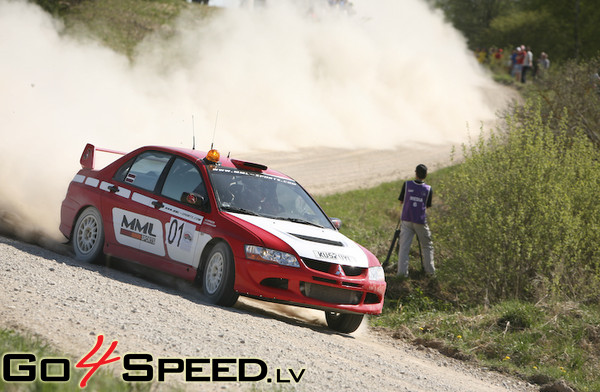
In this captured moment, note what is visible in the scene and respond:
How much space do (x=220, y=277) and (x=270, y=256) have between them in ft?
1.93

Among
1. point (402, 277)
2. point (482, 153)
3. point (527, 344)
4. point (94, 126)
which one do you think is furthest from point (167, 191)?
point (94, 126)

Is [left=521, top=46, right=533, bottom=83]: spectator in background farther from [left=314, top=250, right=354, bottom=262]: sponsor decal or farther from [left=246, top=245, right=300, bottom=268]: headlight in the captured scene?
[left=246, top=245, right=300, bottom=268]: headlight

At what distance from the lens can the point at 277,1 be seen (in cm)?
3603

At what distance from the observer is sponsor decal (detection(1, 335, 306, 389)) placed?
4645 mm

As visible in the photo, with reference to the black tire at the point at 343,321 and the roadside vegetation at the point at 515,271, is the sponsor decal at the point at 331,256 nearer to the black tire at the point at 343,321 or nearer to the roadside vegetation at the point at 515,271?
the black tire at the point at 343,321

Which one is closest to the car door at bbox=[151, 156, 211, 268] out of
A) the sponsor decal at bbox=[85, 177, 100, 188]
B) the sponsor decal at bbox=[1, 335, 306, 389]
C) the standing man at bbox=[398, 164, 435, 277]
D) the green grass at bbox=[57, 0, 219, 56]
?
the sponsor decal at bbox=[85, 177, 100, 188]

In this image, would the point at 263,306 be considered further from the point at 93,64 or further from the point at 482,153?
the point at 93,64

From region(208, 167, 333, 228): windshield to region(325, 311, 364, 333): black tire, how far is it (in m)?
1.04

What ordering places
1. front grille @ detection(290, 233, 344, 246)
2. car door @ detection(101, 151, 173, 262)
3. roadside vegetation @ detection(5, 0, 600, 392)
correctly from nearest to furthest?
1. front grille @ detection(290, 233, 344, 246)
2. car door @ detection(101, 151, 173, 262)
3. roadside vegetation @ detection(5, 0, 600, 392)

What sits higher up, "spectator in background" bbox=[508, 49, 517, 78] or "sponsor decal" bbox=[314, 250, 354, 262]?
"spectator in background" bbox=[508, 49, 517, 78]

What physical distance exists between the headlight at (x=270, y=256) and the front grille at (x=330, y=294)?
255 mm

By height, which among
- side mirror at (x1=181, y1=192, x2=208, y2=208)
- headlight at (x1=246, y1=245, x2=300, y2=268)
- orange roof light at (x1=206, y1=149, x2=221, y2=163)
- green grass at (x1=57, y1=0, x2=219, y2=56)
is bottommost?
headlight at (x1=246, y1=245, x2=300, y2=268)

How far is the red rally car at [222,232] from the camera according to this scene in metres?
8.20

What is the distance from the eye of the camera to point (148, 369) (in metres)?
5.10
